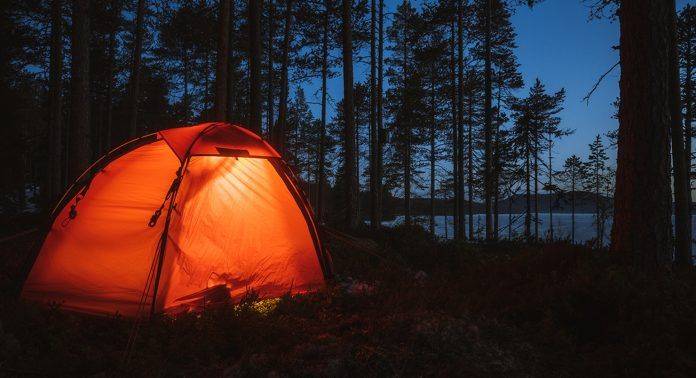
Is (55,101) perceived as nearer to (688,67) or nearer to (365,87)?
(365,87)

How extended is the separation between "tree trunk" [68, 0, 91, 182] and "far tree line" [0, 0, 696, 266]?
3cm

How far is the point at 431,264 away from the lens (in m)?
8.94

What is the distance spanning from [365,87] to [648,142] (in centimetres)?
1480

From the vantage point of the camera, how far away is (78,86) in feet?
29.4

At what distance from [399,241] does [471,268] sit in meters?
4.12

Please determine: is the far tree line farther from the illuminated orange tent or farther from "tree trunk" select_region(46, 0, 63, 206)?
the illuminated orange tent

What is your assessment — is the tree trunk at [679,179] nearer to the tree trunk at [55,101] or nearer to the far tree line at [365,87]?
the far tree line at [365,87]

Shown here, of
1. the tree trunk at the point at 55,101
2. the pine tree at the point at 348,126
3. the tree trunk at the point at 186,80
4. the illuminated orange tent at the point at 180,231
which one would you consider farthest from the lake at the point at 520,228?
the tree trunk at the point at 186,80

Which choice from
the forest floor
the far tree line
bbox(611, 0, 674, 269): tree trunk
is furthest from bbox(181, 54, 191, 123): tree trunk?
bbox(611, 0, 674, 269): tree trunk

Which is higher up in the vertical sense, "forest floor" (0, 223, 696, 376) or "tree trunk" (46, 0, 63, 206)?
"tree trunk" (46, 0, 63, 206)

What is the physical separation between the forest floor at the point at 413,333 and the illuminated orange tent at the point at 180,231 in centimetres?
45

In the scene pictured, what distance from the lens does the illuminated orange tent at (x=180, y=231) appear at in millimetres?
5004

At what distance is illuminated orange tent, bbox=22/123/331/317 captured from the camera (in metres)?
5.00

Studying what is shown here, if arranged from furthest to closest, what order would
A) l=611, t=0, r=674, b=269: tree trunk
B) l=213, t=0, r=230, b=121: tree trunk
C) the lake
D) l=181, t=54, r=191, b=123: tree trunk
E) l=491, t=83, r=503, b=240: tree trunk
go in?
1. l=181, t=54, r=191, b=123: tree trunk
2. l=491, t=83, r=503, b=240: tree trunk
3. the lake
4. l=213, t=0, r=230, b=121: tree trunk
5. l=611, t=0, r=674, b=269: tree trunk
